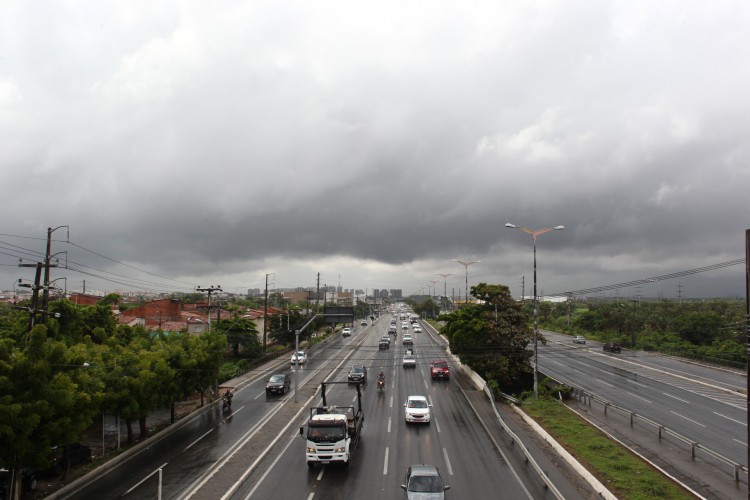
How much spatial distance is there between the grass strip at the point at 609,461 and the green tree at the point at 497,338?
485 inches

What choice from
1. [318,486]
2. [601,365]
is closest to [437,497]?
[318,486]

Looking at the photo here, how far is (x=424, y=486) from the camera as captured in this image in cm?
1666

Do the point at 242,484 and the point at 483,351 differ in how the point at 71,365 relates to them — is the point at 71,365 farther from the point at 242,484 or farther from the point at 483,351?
the point at 483,351

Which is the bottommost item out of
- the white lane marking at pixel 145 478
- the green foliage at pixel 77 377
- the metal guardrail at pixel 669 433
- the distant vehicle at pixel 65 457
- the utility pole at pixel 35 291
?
the white lane marking at pixel 145 478

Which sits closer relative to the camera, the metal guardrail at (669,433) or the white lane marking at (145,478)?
the white lane marking at (145,478)

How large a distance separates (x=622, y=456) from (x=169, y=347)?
26.8m

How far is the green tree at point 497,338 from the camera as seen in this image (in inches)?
1746

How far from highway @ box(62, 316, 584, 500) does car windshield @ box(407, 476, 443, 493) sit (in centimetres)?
255

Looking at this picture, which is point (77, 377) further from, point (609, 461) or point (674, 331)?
point (674, 331)

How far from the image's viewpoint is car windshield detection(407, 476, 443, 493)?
1658cm

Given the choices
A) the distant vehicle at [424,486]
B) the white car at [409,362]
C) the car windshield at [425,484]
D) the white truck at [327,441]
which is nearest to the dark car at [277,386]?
the white car at [409,362]

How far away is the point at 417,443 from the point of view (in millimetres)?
26516

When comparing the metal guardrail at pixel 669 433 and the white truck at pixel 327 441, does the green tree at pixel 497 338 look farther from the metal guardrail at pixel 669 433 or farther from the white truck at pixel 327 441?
the white truck at pixel 327 441

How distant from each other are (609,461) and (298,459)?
1462 centimetres
